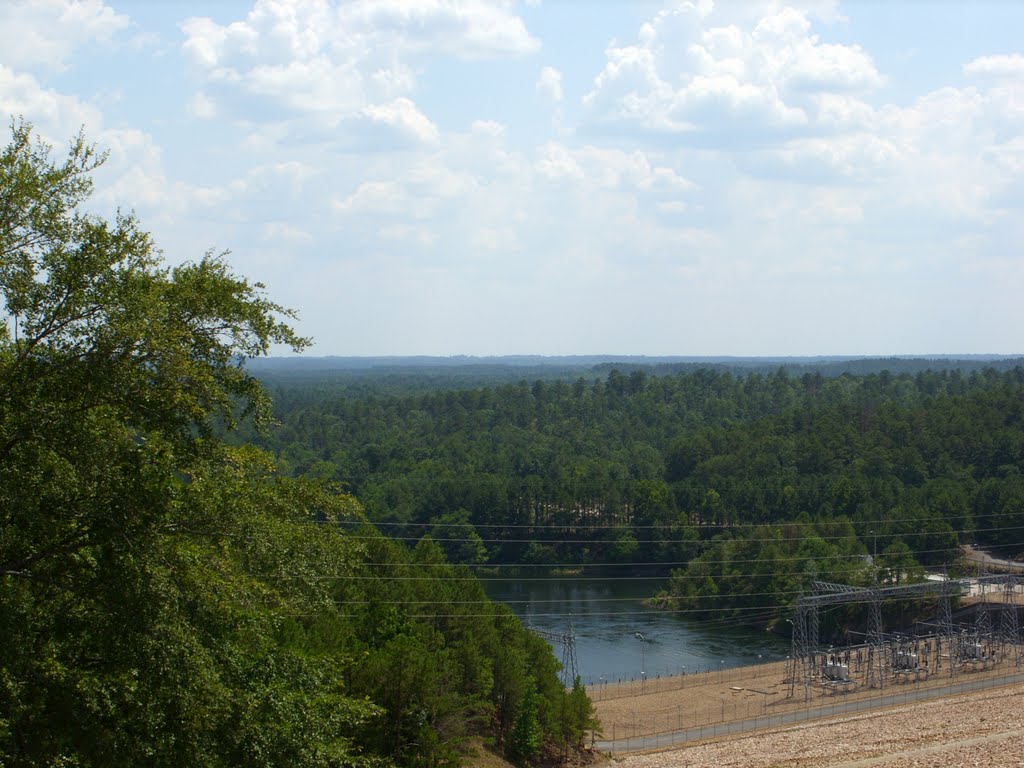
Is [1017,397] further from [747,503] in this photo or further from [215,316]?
[215,316]

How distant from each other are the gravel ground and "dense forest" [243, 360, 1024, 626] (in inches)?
924

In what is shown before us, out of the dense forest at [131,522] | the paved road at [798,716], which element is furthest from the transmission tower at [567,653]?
the dense forest at [131,522]

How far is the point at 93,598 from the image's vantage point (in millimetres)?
11070

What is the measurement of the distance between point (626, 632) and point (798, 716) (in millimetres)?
19272

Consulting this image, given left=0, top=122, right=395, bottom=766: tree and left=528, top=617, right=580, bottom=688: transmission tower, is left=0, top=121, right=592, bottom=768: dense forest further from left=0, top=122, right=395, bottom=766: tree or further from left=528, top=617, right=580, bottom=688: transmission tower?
left=528, top=617, right=580, bottom=688: transmission tower

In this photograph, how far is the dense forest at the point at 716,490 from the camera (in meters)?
67.2

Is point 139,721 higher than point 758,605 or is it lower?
higher

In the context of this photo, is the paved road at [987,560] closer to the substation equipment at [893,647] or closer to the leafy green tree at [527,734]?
the substation equipment at [893,647]

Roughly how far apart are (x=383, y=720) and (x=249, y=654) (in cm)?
965

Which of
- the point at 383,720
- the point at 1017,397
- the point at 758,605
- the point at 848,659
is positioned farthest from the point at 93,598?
the point at 1017,397

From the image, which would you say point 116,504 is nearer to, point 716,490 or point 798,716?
point 798,716

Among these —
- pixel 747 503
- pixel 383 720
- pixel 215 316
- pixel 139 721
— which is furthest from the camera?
pixel 747 503

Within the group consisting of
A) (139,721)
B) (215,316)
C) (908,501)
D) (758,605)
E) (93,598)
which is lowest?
(758,605)

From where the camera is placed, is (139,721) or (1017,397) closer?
(139,721)
